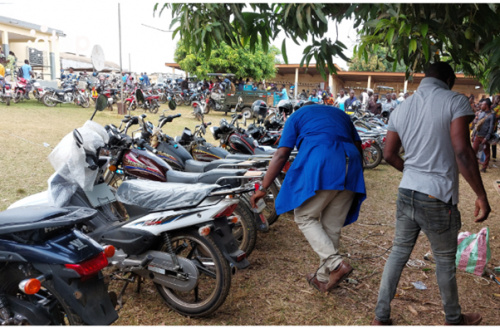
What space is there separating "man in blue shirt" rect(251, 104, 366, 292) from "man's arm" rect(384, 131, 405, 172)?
33cm

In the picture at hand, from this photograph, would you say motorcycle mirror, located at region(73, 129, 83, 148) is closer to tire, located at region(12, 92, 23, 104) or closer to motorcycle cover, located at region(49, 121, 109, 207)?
motorcycle cover, located at region(49, 121, 109, 207)

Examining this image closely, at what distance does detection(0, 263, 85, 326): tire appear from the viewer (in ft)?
6.53

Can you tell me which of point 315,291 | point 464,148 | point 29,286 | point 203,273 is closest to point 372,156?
point 315,291

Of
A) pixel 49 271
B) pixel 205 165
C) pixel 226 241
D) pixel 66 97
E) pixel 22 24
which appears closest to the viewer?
pixel 49 271

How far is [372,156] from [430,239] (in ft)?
22.2

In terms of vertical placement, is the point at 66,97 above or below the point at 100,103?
above

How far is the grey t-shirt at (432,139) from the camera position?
7.84 ft

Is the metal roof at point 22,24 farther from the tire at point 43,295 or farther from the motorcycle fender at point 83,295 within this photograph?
the motorcycle fender at point 83,295

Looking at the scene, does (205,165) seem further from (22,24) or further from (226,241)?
(22,24)

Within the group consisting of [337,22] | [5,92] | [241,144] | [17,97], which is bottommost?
[241,144]

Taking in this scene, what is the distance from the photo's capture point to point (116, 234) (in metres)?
2.85

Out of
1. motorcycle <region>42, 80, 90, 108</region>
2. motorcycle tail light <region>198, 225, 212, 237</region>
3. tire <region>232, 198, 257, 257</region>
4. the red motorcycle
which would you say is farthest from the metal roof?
motorcycle tail light <region>198, 225, 212, 237</region>

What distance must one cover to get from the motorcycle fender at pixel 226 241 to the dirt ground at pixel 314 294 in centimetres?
45

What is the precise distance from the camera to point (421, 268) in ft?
12.3
